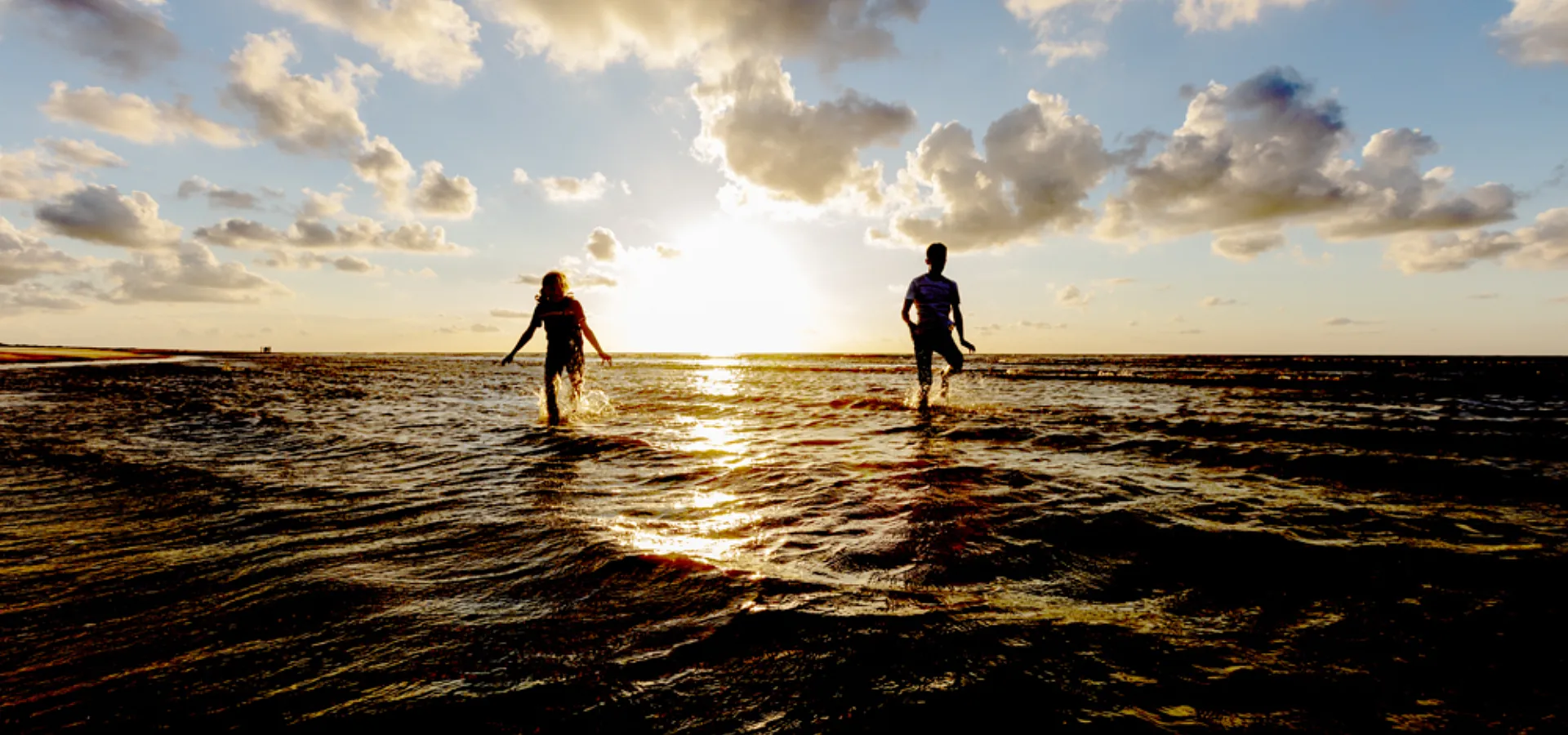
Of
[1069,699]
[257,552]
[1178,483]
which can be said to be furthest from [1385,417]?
[257,552]

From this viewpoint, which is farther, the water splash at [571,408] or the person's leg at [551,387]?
the water splash at [571,408]

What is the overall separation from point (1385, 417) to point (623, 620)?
13.5 metres

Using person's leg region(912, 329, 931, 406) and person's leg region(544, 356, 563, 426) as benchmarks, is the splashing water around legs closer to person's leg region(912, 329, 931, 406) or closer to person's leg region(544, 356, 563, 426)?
person's leg region(544, 356, 563, 426)

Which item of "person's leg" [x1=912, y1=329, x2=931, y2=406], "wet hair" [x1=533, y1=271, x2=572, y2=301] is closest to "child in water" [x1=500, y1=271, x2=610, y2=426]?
"wet hair" [x1=533, y1=271, x2=572, y2=301]

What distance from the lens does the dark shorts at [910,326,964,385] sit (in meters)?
11.2

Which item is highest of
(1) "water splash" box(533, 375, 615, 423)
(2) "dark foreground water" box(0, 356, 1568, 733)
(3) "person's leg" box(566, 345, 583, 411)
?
(3) "person's leg" box(566, 345, 583, 411)

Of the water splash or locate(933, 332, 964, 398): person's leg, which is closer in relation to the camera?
the water splash

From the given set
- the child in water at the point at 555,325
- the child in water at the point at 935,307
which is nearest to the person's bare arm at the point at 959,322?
the child in water at the point at 935,307

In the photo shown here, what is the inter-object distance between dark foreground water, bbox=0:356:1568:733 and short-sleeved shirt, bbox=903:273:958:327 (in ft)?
14.0

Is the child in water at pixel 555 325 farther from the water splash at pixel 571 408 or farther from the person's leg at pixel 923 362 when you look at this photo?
the person's leg at pixel 923 362

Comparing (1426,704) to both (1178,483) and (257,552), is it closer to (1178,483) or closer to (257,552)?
(1178,483)

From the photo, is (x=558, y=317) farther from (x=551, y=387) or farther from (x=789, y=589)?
(x=789, y=589)

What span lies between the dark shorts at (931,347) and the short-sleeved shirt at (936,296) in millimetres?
189

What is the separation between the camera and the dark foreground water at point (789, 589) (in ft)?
6.47
